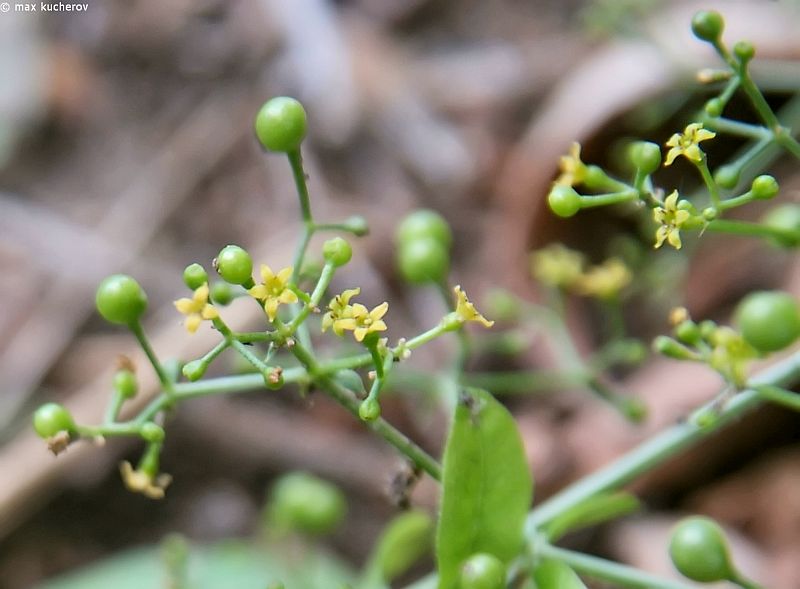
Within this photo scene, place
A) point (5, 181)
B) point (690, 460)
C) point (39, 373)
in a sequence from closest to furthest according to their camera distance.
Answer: point (690, 460)
point (39, 373)
point (5, 181)

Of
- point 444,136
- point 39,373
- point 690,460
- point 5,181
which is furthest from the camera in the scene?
point 5,181

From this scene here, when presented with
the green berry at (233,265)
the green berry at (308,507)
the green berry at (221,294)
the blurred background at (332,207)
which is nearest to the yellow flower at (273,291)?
the green berry at (233,265)

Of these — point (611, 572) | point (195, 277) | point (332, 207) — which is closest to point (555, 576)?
point (611, 572)

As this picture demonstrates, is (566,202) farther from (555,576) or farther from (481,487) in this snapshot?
(555,576)

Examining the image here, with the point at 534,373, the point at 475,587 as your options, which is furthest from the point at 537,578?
the point at 534,373

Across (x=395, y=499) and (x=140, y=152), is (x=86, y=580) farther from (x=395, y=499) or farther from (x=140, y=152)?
(x=140, y=152)

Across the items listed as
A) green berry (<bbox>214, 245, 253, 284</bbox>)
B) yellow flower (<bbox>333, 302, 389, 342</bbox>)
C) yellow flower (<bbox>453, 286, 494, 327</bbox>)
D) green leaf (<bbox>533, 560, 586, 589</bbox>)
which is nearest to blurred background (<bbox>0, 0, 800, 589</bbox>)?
green leaf (<bbox>533, 560, 586, 589</bbox>)
